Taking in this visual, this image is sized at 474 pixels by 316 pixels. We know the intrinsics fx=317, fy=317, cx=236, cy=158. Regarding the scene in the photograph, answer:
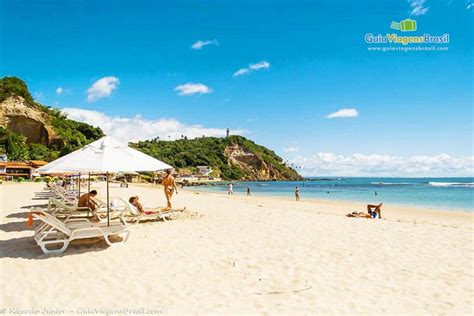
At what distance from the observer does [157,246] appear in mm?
6898

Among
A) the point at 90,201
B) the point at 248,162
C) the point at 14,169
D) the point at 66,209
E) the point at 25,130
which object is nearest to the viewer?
the point at 90,201

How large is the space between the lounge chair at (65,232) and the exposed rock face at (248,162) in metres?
126

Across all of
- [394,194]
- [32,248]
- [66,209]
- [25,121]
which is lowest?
[394,194]

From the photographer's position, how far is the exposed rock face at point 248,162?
135 m

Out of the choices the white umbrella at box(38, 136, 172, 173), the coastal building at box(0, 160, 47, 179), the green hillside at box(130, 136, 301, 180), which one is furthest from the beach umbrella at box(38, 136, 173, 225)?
the green hillside at box(130, 136, 301, 180)

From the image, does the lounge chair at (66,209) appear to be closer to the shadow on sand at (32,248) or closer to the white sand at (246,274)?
the white sand at (246,274)

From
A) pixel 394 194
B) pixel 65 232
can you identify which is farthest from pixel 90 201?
pixel 394 194

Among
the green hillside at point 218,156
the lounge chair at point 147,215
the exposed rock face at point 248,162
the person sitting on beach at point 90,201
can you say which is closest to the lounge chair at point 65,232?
the person sitting on beach at point 90,201

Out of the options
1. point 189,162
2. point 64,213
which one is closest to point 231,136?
point 189,162

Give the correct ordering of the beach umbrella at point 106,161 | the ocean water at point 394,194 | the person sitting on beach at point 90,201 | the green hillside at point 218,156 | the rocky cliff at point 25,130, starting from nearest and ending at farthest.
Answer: the beach umbrella at point 106,161 → the person sitting on beach at point 90,201 → the ocean water at point 394,194 → the rocky cliff at point 25,130 → the green hillside at point 218,156

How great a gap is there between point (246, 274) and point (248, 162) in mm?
133808

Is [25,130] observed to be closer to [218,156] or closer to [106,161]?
[106,161]

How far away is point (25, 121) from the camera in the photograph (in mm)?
60188

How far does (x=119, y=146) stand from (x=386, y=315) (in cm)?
597
